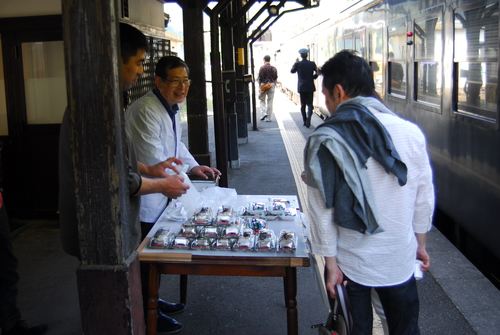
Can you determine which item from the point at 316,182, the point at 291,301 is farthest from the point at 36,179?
the point at 316,182

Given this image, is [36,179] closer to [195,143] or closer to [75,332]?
[195,143]

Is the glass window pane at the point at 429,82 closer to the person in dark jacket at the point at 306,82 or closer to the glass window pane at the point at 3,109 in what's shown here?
the glass window pane at the point at 3,109

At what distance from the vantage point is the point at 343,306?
2219 mm

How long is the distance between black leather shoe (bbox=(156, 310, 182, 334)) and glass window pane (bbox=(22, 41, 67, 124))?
269cm

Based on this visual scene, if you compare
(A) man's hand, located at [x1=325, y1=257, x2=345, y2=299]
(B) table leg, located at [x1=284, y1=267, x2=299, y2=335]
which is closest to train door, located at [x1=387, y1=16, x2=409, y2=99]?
(B) table leg, located at [x1=284, y1=267, x2=299, y2=335]

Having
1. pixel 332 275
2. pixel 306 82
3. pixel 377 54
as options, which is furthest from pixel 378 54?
pixel 332 275

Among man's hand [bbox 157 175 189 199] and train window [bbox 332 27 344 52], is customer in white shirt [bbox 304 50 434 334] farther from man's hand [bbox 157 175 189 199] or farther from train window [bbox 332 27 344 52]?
train window [bbox 332 27 344 52]

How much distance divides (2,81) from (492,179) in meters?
4.48

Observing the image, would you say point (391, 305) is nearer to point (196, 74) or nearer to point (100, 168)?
point (100, 168)

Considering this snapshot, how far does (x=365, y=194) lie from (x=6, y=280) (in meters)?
2.19

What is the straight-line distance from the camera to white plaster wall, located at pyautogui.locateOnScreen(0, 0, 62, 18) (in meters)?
5.07

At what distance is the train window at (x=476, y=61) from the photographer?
413cm

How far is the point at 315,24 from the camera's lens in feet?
56.6

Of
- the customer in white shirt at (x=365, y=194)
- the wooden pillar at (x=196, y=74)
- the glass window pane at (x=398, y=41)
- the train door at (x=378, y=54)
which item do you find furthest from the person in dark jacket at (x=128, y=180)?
the train door at (x=378, y=54)
